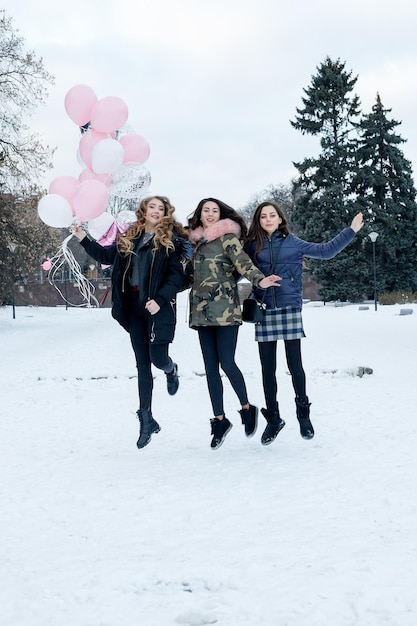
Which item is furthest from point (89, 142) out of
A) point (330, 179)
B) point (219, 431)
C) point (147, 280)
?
point (330, 179)

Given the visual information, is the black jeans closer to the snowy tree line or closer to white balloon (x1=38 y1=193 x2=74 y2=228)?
white balloon (x1=38 y1=193 x2=74 y2=228)

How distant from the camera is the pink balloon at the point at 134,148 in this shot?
6656 mm

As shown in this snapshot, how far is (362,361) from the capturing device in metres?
10.3

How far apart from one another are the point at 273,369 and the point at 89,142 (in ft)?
10.7

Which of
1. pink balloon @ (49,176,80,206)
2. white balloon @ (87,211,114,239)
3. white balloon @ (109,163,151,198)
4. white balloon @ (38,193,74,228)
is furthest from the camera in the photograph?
white balloon @ (109,163,151,198)

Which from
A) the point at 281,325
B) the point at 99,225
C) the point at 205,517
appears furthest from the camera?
the point at 99,225

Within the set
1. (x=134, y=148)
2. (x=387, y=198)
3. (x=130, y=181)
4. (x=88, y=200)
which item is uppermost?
→ (x=387, y=198)

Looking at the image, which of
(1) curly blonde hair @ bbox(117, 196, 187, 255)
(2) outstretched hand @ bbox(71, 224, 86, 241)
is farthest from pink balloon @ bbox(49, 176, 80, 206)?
(1) curly blonde hair @ bbox(117, 196, 187, 255)

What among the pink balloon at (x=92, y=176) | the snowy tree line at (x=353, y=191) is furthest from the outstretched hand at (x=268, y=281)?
the snowy tree line at (x=353, y=191)

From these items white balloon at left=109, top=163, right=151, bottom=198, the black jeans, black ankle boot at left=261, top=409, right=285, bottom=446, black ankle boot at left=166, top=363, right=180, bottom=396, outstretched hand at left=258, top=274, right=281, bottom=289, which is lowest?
black ankle boot at left=261, top=409, right=285, bottom=446

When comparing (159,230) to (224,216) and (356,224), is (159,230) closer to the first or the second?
(224,216)

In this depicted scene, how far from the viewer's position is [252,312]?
486 cm

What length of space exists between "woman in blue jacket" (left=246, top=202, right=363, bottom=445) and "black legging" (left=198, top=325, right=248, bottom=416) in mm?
255

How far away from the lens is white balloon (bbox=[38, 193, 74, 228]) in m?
5.76
